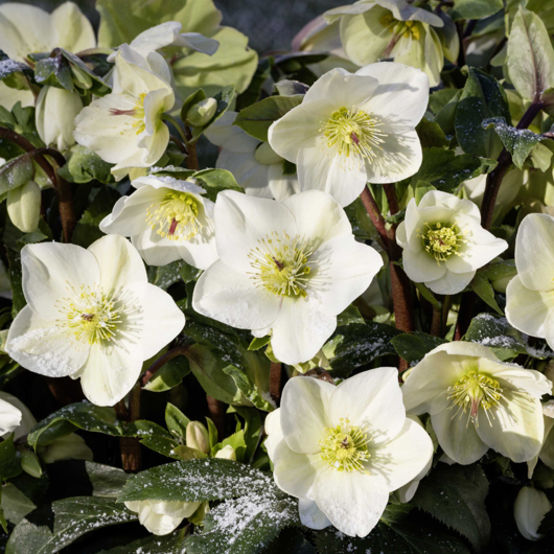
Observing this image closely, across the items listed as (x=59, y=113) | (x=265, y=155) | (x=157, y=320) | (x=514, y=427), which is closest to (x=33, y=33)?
(x=59, y=113)

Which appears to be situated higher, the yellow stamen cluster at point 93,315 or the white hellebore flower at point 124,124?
the white hellebore flower at point 124,124

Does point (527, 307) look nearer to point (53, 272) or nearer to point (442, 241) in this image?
point (442, 241)

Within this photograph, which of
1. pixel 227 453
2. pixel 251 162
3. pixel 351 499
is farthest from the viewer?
pixel 251 162

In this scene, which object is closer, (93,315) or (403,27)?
(93,315)

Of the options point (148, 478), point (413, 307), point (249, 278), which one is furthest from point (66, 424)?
point (413, 307)

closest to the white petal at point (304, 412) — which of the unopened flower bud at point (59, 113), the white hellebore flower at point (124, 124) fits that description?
the white hellebore flower at point (124, 124)

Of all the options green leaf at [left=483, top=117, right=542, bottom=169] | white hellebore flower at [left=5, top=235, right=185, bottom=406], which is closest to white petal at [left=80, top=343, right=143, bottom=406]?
white hellebore flower at [left=5, top=235, right=185, bottom=406]

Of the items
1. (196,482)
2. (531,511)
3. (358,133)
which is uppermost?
(358,133)

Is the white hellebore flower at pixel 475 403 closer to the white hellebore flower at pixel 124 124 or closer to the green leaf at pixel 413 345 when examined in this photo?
the green leaf at pixel 413 345
